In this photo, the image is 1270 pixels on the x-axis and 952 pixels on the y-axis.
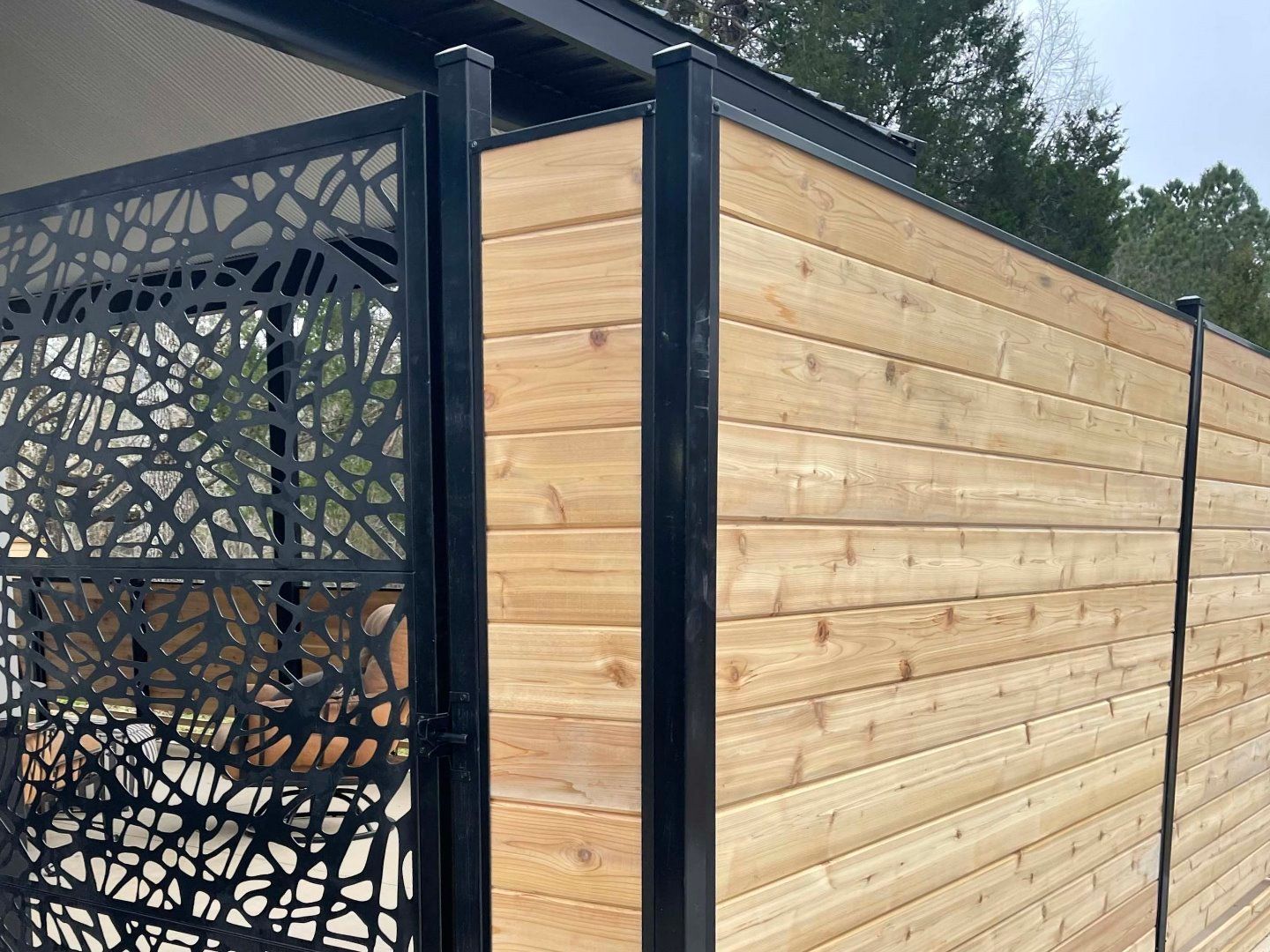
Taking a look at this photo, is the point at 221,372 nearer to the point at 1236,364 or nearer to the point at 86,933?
the point at 86,933

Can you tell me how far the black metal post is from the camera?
1437 millimetres

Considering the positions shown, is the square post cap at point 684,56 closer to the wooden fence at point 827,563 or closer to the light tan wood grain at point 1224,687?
the wooden fence at point 827,563

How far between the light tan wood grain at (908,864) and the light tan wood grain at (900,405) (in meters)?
0.70

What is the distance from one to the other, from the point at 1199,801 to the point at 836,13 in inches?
394

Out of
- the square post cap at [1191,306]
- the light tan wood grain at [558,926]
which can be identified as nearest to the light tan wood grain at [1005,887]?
the light tan wood grain at [558,926]

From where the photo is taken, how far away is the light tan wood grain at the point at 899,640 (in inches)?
60.9

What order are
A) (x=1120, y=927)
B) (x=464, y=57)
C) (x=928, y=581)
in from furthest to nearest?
(x=1120, y=927), (x=928, y=581), (x=464, y=57)


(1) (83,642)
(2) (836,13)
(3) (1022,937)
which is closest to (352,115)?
(3) (1022,937)

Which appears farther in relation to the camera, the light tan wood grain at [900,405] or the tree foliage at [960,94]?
the tree foliage at [960,94]

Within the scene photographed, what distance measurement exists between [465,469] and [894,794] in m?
0.93

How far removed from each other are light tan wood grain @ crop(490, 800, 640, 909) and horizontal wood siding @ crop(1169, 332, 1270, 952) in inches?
84.2

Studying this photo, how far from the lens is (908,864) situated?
189cm

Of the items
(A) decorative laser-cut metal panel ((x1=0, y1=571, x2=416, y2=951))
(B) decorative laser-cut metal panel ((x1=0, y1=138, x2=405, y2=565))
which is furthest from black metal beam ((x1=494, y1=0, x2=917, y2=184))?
(A) decorative laser-cut metal panel ((x1=0, y1=571, x2=416, y2=951))

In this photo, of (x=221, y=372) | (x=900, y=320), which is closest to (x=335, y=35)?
(x=221, y=372)
